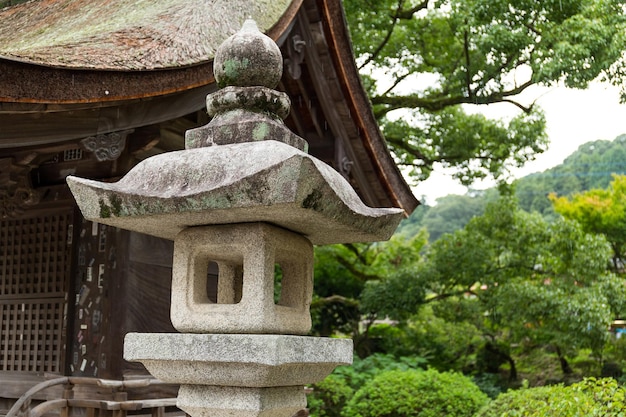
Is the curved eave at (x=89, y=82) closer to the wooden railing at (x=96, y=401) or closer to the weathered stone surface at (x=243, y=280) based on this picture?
the weathered stone surface at (x=243, y=280)

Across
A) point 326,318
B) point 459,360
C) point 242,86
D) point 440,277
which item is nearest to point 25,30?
point 242,86

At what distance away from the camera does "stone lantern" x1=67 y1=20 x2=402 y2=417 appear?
114 inches

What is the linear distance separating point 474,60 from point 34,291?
8.39m

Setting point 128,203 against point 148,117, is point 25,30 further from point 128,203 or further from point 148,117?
point 128,203

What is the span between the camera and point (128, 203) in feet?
10.1

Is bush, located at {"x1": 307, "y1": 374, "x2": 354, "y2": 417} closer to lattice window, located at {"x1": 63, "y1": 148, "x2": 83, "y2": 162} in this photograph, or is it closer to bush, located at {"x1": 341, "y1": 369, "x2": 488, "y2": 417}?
bush, located at {"x1": 341, "y1": 369, "x2": 488, "y2": 417}

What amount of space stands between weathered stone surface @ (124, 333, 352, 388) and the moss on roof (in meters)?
2.25

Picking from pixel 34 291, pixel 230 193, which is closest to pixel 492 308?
pixel 34 291

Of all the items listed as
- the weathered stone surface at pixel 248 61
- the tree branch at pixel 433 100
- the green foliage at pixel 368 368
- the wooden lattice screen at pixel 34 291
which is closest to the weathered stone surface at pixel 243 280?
the weathered stone surface at pixel 248 61

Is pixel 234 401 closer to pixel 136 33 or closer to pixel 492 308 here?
pixel 136 33

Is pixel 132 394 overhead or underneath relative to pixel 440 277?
underneath

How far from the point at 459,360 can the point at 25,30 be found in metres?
12.1

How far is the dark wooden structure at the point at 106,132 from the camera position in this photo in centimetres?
490

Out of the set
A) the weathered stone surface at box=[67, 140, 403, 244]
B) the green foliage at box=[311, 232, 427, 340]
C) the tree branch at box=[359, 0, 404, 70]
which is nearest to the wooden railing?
the weathered stone surface at box=[67, 140, 403, 244]
